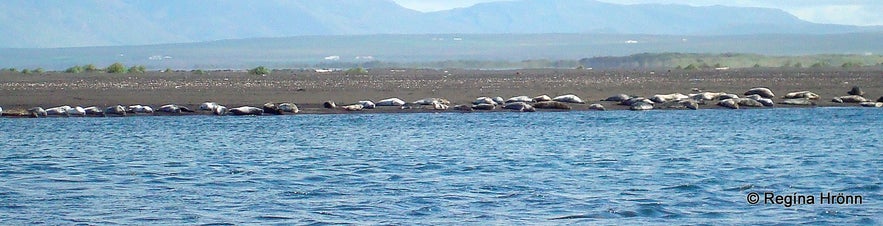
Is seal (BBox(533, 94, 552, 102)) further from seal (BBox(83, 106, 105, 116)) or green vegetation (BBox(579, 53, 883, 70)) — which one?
green vegetation (BBox(579, 53, 883, 70))

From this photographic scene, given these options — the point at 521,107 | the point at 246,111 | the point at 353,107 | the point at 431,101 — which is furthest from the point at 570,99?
the point at 246,111

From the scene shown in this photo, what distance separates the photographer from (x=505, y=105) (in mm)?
29344

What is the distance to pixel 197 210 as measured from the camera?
44.3 ft

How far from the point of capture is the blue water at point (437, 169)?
13227mm

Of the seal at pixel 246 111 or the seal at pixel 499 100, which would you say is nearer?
the seal at pixel 246 111

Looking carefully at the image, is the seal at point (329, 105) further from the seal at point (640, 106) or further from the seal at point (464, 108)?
the seal at point (640, 106)

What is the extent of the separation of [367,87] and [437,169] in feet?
60.2

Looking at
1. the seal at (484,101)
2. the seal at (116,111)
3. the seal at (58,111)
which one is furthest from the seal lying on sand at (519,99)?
the seal at (58,111)

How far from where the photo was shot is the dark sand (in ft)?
102

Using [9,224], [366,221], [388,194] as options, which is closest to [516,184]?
[388,194]

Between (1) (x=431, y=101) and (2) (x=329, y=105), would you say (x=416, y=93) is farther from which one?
(2) (x=329, y=105)

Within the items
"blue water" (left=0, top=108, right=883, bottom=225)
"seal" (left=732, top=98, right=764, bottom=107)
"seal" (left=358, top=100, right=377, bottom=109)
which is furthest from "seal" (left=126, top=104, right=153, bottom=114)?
"seal" (left=732, top=98, right=764, bottom=107)

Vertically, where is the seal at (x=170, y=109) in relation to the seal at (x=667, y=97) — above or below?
above

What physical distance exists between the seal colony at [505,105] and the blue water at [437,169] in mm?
1110
